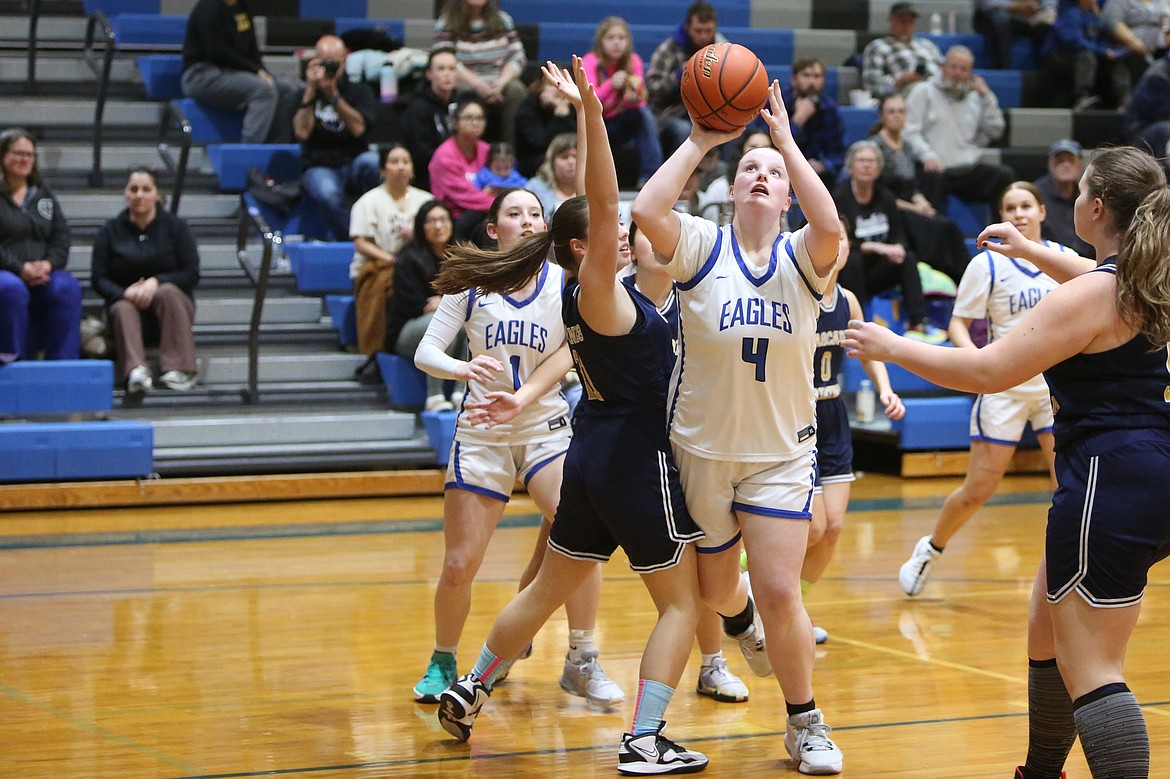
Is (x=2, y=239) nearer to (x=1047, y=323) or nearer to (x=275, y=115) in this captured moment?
(x=275, y=115)

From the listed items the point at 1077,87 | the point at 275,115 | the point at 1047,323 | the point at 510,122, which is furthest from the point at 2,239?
the point at 1077,87

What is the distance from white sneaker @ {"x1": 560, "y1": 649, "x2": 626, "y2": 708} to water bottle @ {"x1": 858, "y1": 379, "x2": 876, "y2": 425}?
18.5 feet

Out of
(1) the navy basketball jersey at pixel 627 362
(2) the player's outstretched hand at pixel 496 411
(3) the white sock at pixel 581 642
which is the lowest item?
(3) the white sock at pixel 581 642

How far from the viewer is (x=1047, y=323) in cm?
332

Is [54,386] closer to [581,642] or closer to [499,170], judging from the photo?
[499,170]

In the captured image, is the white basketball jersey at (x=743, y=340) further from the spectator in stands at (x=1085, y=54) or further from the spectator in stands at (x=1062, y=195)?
the spectator in stands at (x=1085, y=54)

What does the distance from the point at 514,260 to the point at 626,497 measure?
88cm

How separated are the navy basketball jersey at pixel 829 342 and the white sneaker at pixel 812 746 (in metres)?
1.74

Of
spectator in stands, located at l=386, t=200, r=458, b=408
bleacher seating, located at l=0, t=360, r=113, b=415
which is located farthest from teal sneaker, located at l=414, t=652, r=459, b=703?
bleacher seating, located at l=0, t=360, r=113, b=415

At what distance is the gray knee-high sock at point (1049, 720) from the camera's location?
11.9ft

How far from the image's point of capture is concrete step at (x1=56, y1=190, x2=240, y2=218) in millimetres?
10773

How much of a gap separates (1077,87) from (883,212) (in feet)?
13.3

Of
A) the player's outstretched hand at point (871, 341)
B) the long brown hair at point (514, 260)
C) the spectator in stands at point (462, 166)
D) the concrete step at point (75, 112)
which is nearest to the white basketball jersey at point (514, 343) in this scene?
the long brown hair at point (514, 260)

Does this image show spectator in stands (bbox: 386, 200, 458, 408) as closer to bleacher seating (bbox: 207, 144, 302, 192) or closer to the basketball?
bleacher seating (bbox: 207, 144, 302, 192)
